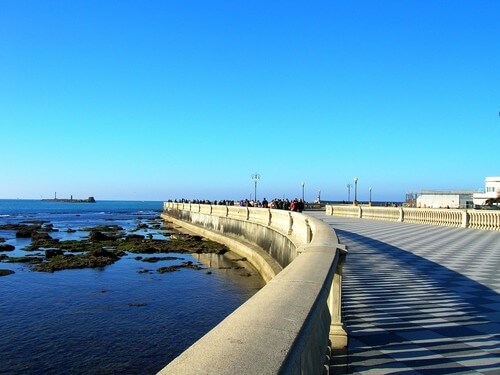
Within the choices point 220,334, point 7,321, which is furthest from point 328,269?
point 7,321

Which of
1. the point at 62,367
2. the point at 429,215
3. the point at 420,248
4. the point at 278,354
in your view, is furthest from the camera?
the point at 429,215

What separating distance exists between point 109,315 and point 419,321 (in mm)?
8997

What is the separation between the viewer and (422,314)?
6516 millimetres

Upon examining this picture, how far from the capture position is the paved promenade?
4.69 m

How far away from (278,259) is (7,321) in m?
9.50

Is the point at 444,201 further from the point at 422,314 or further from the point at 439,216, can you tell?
the point at 422,314

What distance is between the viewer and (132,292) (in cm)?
1575

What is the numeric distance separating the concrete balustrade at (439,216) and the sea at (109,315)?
13538mm

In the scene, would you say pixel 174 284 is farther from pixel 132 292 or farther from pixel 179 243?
pixel 179 243

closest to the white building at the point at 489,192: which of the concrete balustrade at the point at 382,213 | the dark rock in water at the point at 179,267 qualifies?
the concrete balustrade at the point at 382,213

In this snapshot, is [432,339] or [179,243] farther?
[179,243]

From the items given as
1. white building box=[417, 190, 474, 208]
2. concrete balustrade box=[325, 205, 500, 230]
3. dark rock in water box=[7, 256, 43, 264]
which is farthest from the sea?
white building box=[417, 190, 474, 208]

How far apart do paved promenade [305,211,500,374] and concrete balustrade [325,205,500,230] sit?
12.8 meters

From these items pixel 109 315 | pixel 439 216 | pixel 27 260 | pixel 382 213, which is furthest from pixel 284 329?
pixel 382 213
